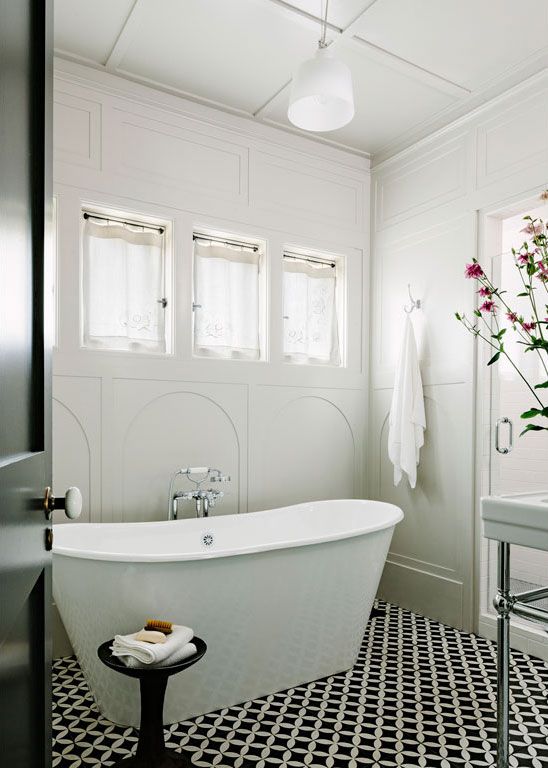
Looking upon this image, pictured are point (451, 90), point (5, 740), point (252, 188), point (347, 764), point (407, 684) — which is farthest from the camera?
point (252, 188)

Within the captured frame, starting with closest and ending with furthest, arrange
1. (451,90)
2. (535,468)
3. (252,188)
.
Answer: (451,90), (252,188), (535,468)

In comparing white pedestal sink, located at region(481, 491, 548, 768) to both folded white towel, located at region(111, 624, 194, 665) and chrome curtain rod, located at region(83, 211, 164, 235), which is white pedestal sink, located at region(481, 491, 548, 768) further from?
chrome curtain rod, located at region(83, 211, 164, 235)

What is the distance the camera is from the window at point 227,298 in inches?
138

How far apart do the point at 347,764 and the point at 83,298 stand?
2.42 m

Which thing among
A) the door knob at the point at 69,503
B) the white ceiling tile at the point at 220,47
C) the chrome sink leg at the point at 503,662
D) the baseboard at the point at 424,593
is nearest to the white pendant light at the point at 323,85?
the white ceiling tile at the point at 220,47

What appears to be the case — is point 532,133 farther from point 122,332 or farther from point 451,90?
point 122,332

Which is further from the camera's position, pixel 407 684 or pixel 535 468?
pixel 535 468

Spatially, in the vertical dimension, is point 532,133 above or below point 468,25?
below

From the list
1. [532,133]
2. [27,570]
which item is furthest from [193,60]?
[27,570]

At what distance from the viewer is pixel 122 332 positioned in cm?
324

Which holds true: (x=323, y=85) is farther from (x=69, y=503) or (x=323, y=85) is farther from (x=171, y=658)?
(x=171, y=658)

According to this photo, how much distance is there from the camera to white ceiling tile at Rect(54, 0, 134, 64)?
2631 millimetres

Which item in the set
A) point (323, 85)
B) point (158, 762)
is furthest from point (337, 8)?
point (158, 762)

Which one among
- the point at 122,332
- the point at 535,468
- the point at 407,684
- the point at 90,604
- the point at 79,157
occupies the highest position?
the point at 79,157
